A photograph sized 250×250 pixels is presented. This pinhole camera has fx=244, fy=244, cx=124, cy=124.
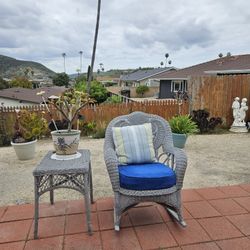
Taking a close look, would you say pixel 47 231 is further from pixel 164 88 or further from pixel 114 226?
pixel 164 88

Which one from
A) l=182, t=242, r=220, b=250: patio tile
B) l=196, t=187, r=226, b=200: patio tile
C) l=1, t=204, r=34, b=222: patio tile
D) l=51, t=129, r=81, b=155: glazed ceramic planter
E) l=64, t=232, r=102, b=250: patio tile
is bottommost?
l=182, t=242, r=220, b=250: patio tile

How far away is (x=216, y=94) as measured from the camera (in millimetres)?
7434

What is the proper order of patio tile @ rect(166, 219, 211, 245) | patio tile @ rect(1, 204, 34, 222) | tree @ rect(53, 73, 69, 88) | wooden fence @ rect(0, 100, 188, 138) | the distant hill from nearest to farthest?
patio tile @ rect(166, 219, 211, 245) < patio tile @ rect(1, 204, 34, 222) < wooden fence @ rect(0, 100, 188, 138) < tree @ rect(53, 73, 69, 88) < the distant hill

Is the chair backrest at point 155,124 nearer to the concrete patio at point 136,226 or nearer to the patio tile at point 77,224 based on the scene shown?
the concrete patio at point 136,226

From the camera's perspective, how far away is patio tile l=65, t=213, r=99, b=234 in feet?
→ 7.18

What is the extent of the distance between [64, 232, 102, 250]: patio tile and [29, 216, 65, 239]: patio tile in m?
0.14

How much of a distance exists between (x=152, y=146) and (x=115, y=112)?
4.96 metres

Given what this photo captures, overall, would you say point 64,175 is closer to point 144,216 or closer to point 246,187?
point 144,216

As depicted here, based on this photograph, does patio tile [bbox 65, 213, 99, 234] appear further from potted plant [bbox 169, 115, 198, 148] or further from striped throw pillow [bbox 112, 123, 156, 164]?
potted plant [bbox 169, 115, 198, 148]

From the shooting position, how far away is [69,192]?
300 centimetres

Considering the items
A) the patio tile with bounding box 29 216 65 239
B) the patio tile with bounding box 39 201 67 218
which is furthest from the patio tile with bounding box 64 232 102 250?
the patio tile with bounding box 39 201 67 218

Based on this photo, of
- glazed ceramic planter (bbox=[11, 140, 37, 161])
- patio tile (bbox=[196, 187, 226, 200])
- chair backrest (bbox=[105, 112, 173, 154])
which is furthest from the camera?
glazed ceramic planter (bbox=[11, 140, 37, 161])

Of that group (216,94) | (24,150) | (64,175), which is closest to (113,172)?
(64,175)

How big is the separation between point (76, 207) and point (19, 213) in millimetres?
575
